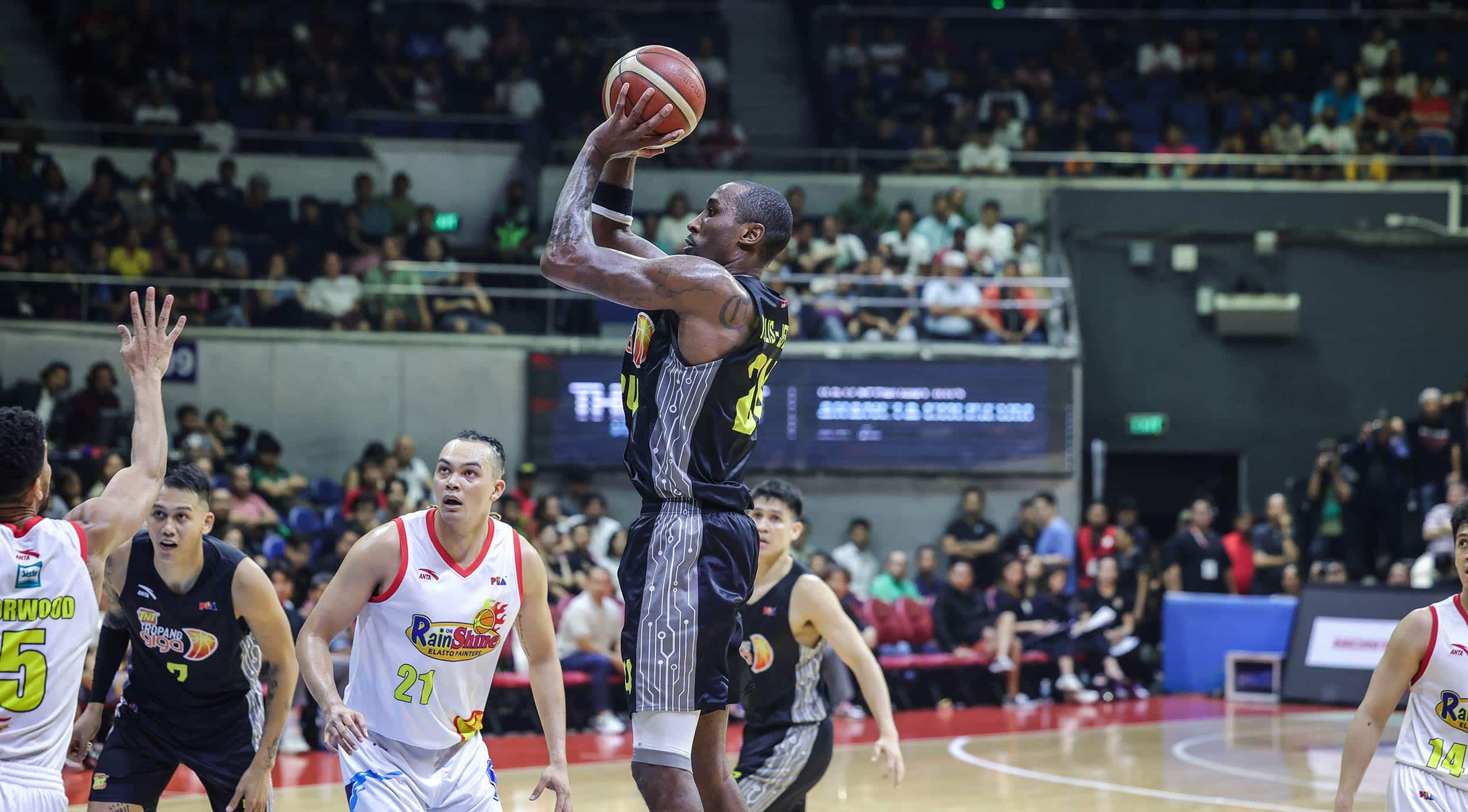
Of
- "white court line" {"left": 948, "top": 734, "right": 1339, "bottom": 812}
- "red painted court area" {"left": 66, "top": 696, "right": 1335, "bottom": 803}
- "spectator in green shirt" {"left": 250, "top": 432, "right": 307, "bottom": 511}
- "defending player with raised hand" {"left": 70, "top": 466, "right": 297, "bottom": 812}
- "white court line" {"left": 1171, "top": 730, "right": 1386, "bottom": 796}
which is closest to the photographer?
"defending player with raised hand" {"left": 70, "top": 466, "right": 297, "bottom": 812}

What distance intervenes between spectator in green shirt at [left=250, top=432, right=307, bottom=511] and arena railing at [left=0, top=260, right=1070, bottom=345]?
171cm

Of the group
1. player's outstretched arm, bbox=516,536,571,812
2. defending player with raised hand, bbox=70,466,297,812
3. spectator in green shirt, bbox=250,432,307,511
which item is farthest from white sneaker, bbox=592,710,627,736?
player's outstretched arm, bbox=516,536,571,812

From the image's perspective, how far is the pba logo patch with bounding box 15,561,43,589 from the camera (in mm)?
3760

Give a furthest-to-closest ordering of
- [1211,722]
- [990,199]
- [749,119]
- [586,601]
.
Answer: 1. [749,119]
2. [990,199]
3. [1211,722]
4. [586,601]

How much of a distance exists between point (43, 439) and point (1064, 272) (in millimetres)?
13982

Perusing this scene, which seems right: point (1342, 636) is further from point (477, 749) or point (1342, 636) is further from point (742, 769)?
point (477, 749)

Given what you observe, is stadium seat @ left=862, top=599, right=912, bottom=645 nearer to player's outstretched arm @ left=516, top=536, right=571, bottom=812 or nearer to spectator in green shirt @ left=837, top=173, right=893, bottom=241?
spectator in green shirt @ left=837, top=173, right=893, bottom=241

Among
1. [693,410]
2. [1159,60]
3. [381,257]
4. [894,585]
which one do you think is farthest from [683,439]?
[1159,60]

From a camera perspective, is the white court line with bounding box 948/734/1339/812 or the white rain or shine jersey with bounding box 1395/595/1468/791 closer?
the white rain or shine jersey with bounding box 1395/595/1468/791

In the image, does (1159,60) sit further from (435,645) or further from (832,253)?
(435,645)

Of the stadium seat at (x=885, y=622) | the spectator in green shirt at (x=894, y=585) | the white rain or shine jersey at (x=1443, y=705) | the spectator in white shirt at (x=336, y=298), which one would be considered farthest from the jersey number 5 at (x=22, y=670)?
the spectator in white shirt at (x=336, y=298)

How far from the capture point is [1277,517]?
15.6 meters

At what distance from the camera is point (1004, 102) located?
19.3 metres

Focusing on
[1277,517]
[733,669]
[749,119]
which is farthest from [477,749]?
[749,119]
